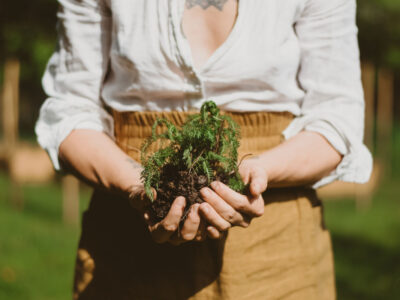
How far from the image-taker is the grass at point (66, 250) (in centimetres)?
535

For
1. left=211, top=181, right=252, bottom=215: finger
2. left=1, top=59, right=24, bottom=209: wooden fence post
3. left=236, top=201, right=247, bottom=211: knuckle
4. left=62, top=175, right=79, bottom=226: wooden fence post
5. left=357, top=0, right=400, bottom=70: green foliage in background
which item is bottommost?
left=62, top=175, right=79, bottom=226: wooden fence post

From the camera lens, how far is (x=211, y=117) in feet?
5.34

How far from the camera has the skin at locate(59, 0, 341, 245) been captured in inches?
64.8

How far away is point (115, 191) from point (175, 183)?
258mm

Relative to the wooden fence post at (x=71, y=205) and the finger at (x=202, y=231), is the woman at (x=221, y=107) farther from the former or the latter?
the wooden fence post at (x=71, y=205)

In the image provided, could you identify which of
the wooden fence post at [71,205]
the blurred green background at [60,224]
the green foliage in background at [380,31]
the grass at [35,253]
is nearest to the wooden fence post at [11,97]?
the blurred green background at [60,224]

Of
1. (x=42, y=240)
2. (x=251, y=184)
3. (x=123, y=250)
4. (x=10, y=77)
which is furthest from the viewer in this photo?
(x=10, y=77)

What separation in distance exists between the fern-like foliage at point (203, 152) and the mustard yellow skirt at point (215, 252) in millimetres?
176

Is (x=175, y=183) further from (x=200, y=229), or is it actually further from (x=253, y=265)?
(x=253, y=265)

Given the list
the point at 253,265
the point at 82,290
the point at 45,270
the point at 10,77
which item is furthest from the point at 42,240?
the point at 253,265

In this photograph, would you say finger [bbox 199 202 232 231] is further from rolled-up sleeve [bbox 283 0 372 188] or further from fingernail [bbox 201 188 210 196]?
rolled-up sleeve [bbox 283 0 372 188]

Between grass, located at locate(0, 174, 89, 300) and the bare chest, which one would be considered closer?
the bare chest

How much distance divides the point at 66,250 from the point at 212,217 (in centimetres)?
510

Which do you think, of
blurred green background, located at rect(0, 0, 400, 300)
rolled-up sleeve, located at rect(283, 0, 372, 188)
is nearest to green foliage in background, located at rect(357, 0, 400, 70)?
blurred green background, located at rect(0, 0, 400, 300)
